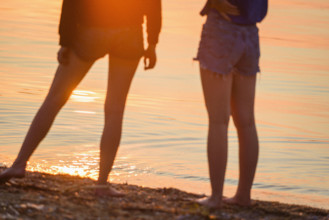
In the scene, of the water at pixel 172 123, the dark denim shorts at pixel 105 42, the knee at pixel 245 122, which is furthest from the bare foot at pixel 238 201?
the water at pixel 172 123

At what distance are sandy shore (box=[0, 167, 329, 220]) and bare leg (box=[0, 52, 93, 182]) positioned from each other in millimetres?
170

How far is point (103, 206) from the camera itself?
5.57m

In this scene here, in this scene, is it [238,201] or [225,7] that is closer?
[225,7]

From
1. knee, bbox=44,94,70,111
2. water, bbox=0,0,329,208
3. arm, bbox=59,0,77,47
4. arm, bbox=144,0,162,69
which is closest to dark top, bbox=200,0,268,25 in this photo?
arm, bbox=144,0,162,69

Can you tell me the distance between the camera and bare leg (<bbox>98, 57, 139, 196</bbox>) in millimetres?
5809

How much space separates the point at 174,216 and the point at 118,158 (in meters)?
4.47

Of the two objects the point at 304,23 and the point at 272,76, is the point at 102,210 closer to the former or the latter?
the point at 272,76

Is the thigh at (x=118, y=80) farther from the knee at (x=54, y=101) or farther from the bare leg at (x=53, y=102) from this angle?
the knee at (x=54, y=101)

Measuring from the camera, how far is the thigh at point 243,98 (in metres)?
5.75

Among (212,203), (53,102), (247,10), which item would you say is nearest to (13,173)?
(53,102)

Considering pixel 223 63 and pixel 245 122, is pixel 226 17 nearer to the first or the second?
pixel 223 63

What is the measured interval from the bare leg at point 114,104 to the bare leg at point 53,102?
212 millimetres

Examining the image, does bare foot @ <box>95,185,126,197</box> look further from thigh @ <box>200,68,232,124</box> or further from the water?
the water

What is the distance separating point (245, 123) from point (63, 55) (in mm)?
1453
